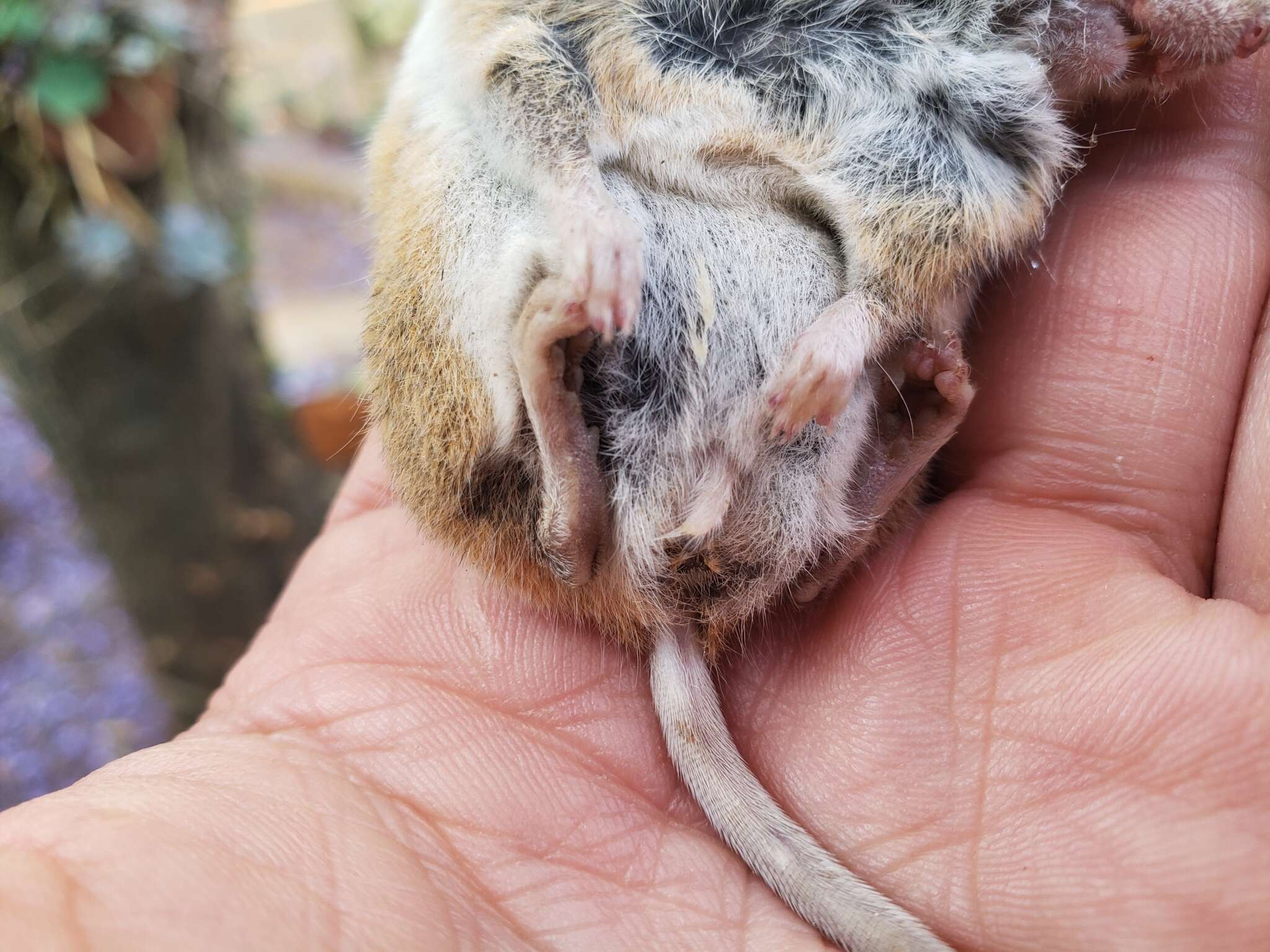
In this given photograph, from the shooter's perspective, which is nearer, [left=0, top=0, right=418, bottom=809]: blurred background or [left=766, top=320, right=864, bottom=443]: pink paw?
→ [left=766, top=320, right=864, bottom=443]: pink paw

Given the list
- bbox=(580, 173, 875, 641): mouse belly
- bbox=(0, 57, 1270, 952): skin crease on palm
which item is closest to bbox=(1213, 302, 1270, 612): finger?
bbox=(0, 57, 1270, 952): skin crease on palm

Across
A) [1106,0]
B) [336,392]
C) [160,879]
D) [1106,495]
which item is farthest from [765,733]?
[336,392]

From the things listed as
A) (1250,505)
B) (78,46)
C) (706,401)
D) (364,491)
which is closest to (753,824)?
(706,401)

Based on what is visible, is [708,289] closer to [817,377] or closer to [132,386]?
[817,377]

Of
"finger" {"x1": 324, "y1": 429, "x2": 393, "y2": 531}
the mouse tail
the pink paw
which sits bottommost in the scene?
the mouse tail

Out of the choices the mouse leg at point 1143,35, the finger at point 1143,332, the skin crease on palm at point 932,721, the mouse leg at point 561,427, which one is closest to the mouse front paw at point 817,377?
the mouse leg at point 561,427

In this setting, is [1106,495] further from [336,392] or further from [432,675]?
[336,392]

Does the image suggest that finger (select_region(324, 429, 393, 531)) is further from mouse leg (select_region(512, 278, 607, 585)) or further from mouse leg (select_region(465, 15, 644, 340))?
mouse leg (select_region(465, 15, 644, 340))
